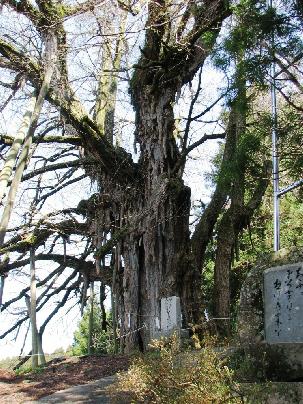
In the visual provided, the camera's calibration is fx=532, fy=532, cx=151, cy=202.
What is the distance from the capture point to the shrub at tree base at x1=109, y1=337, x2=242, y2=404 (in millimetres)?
3227

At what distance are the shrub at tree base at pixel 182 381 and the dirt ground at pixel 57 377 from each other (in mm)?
2345

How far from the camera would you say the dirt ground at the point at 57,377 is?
234 inches

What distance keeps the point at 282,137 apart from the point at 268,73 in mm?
640

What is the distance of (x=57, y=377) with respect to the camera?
683cm

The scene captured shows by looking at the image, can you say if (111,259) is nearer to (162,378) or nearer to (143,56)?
(143,56)

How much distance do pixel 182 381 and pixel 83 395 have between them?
2.08m

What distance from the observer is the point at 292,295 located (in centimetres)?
412

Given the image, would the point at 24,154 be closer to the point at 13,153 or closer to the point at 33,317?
the point at 13,153

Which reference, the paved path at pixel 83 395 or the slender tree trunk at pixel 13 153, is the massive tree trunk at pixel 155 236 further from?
the slender tree trunk at pixel 13 153

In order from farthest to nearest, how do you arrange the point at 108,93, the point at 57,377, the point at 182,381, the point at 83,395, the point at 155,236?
the point at 108,93 → the point at 155,236 → the point at 57,377 → the point at 83,395 → the point at 182,381

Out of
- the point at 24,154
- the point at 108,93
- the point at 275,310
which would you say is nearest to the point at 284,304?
the point at 275,310

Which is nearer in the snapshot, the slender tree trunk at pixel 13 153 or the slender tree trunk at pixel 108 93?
the slender tree trunk at pixel 13 153

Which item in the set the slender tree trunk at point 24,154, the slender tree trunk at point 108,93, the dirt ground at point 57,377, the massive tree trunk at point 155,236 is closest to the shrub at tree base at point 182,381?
the slender tree trunk at point 24,154

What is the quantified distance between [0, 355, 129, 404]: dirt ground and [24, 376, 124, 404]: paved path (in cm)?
31
